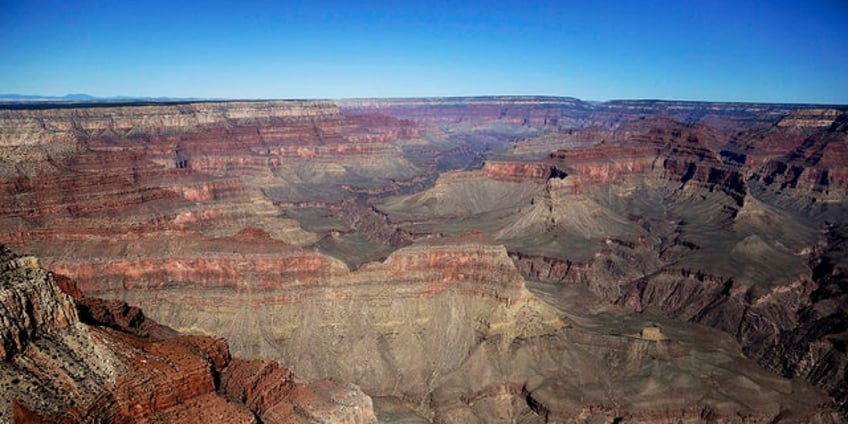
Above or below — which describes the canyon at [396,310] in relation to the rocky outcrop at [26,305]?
below

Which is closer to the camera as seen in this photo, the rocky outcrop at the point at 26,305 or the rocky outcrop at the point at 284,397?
the rocky outcrop at the point at 26,305

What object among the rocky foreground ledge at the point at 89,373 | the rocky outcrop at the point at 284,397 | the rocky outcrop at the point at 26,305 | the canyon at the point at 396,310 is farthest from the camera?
the rocky outcrop at the point at 284,397

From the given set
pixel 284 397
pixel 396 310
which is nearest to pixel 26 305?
pixel 284 397

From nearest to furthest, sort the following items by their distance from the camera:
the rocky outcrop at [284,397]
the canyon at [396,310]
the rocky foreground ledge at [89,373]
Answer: the rocky foreground ledge at [89,373], the canyon at [396,310], the rocky outcrop at [284,397]

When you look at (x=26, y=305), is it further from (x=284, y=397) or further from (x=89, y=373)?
(x=284, y=397)

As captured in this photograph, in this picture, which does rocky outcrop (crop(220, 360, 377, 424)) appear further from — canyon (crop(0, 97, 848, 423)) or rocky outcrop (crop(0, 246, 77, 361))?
rocky outcrop (crop(0, 246, 77, 361))

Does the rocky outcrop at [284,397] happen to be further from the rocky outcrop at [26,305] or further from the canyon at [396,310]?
the rocky outcrop at [26,305]

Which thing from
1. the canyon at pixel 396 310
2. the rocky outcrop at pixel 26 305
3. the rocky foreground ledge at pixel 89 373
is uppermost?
the rocky outcrop at pixel 26 305

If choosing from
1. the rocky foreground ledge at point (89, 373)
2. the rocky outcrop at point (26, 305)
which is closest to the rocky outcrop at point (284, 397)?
the rocky foreground ledge at point (89, 373)

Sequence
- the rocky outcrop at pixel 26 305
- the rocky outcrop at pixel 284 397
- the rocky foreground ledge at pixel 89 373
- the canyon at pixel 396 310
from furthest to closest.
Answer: the rocky outcrop at pixel 284 397 → the canyon at pixel 396 310 → the rocky outcrop at pixel 26 305 → the rocky foreground ledge at pixel 89 373

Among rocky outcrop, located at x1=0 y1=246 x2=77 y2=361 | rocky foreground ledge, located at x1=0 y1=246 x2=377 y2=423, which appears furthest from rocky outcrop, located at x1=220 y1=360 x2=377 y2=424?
rocky outcrop, located at x1=0 y1=246 x2=77 y2=361
